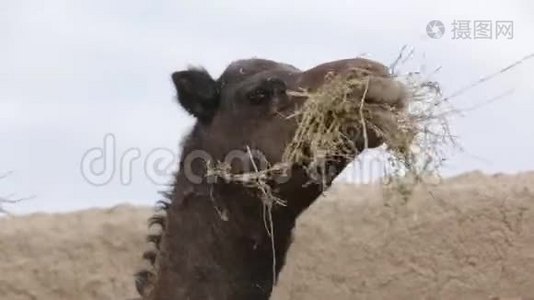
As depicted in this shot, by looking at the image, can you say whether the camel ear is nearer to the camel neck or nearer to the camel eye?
the camel eye

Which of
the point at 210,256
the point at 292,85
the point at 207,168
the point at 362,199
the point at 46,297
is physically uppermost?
the point at 292,85

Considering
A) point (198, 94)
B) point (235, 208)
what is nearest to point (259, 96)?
point (198, 94)

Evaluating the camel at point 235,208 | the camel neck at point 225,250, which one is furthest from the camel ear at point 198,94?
the camel neck at point 225,250

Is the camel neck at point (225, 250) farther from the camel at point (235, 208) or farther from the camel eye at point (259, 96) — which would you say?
the camel eye at point (259, 96)

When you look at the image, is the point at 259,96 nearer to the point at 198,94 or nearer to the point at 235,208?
the point at 198,94

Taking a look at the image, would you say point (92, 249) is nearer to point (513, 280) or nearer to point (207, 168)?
point (513, 280)

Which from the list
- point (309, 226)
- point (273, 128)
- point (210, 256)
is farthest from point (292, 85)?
point (309, 226)

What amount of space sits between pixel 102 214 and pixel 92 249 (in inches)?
24.3

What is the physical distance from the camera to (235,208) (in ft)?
23.2

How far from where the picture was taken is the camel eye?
7.12m

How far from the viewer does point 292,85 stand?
699 cm

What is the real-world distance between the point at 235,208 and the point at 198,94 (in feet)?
2.38

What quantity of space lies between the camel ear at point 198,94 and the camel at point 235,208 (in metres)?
0.10

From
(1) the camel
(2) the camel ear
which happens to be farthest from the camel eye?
(2) the camel ear
